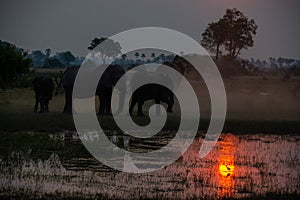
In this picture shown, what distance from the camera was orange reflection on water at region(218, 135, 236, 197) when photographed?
43.5ft

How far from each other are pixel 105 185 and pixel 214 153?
613 centimetres

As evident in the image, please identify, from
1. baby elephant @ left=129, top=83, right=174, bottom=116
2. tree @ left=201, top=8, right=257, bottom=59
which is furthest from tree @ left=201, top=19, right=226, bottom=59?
baby elephant @ left=129, top=83, right=174, bottom=116

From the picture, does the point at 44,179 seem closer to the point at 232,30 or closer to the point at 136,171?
the point at 136,171

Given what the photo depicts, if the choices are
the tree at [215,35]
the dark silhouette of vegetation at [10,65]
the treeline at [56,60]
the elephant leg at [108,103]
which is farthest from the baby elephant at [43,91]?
the treeline at [56,60]

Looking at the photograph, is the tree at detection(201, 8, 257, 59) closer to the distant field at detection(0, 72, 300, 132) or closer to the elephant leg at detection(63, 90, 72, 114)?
the distant field at detection(0, 72, 300, 132)

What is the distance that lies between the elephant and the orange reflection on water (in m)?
8.23

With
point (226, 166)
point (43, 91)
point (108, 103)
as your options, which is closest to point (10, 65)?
point (43, 91)

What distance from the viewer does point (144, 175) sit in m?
14.5

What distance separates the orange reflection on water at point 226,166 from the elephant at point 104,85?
8.23 meters

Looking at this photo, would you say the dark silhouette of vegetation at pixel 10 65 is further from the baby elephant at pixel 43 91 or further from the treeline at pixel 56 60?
the treeline at pixel 56 60

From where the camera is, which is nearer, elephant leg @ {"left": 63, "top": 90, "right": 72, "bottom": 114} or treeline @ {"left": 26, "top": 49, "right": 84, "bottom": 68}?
elephant leg @ {"left": 63, "top": 90, "right": 72, "bottom": 114}

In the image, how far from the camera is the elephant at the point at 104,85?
29.3m

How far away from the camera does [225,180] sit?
46.4ft

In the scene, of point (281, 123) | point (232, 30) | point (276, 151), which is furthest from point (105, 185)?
point (232, 30)
